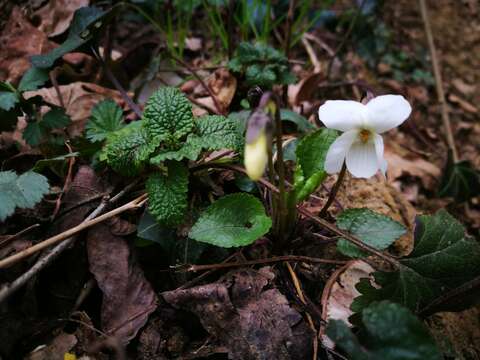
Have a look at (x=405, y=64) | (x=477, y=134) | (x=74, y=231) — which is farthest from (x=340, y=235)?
(x=405, y=64)

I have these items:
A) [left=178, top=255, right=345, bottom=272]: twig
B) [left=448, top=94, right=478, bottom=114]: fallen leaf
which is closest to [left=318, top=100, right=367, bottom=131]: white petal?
[left=178, top=255, right=345, bottom=272]: twig

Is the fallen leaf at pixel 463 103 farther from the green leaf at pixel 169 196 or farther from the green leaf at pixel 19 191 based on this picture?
the green leaf at pixel 19 191

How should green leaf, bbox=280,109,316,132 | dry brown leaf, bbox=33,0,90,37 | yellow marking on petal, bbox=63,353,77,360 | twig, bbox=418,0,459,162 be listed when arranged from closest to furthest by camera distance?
yellow marking on petal, bbox=63,353,77,360 → green leaf, bbox=280,109,316,132 → dry brown leaf, bbox=33,0,90,37 → twig, bbox=418,0,459,162

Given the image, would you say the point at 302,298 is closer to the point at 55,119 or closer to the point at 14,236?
the point at 14,236

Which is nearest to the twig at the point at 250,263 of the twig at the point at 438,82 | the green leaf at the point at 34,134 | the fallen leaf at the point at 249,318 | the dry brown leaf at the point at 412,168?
the fallen leaf at the point at 249,318

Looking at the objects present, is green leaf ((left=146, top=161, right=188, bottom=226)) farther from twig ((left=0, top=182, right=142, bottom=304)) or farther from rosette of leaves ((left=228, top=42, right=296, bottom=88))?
rosette of leaves ((left=228, top=42, right=296, bottom=88))

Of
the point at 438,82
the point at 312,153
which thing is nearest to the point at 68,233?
the point at 312,153

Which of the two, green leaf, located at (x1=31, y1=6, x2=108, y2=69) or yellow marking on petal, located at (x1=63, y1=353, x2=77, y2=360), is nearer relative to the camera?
yellow marking on petal, located at (x1=63, y1=353, x2=77, y2=360)
